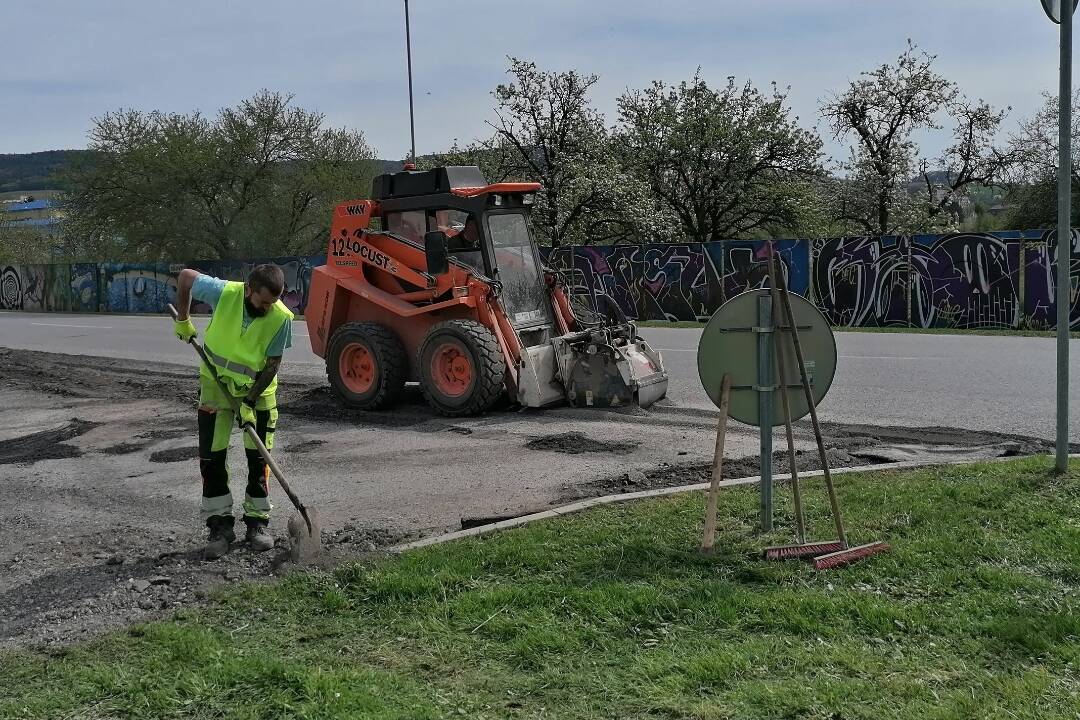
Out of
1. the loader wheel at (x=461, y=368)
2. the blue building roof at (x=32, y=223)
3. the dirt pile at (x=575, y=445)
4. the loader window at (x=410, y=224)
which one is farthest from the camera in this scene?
the blue building roof at (x=32, y=223)

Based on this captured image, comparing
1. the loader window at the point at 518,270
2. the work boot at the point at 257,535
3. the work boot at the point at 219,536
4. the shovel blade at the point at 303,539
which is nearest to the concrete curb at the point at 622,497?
the shovel blade at the point at 303,539

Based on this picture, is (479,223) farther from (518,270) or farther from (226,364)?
(226,364)

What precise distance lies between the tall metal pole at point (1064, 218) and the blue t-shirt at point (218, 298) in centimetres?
442

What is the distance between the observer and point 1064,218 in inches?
242

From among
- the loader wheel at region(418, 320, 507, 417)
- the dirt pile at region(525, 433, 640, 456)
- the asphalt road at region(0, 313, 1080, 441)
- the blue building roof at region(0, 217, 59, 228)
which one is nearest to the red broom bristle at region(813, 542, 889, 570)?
the dirt pile at region(525, 433, 640, 456)

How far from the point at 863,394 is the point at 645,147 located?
20754 mm

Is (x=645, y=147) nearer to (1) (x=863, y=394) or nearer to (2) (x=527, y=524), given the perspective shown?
(1) (x=863, y=394)

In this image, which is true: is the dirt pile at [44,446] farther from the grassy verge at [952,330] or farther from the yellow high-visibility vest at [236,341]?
the grassy verge at [952,330]

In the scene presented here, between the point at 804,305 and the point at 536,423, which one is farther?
the point at 536,423

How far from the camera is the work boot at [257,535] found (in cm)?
578

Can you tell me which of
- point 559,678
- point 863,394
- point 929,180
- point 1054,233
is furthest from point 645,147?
point 559,678

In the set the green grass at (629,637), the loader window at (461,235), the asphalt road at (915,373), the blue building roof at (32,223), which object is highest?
the blue building roof at (32,223)

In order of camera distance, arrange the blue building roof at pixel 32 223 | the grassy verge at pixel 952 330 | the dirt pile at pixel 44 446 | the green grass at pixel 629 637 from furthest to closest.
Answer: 1. the blue building roof at pixel 32 223
2. the grassy verge at pixel 952 330
3. the dirt pile at pixel 44 446
4. the green grass at pixel 629 637

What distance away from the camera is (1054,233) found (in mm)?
19250
